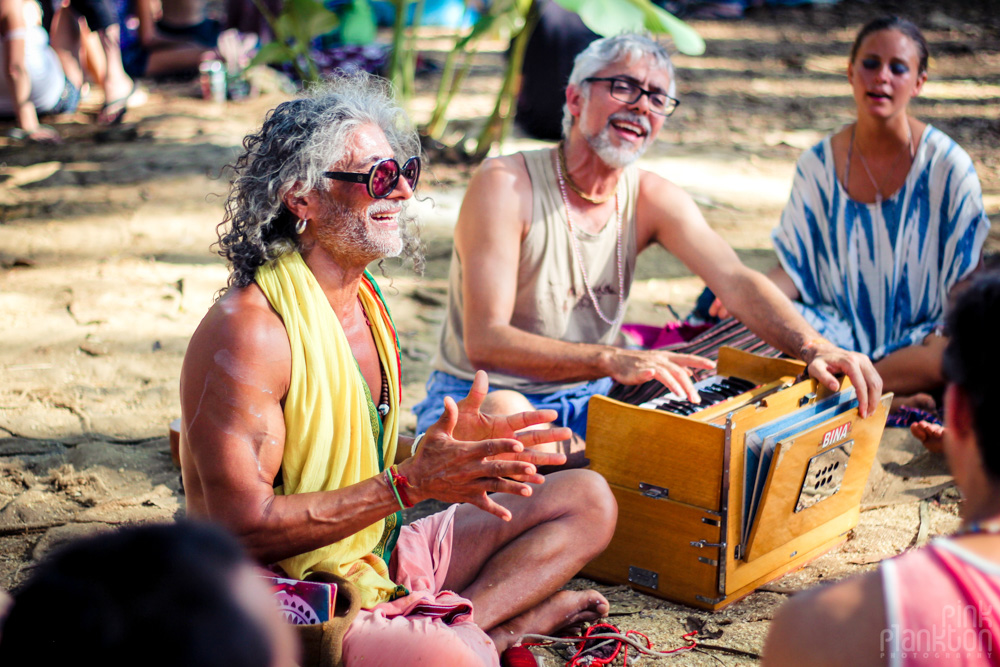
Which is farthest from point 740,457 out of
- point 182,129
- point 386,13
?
point 386,13

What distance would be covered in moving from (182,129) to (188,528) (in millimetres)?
7796

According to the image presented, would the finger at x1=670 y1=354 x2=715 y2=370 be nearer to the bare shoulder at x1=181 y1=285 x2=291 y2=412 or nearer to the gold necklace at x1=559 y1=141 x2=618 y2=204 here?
the gold necklace at x1=559 y1=141 x2=618 y2=204

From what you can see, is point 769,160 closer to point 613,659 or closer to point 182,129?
point 182,129

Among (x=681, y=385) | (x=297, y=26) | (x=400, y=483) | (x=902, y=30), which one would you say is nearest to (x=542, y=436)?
(x=400, y=483)

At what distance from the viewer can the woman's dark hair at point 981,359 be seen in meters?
1.20

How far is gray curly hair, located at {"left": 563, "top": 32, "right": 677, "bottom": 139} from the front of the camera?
3.35 m

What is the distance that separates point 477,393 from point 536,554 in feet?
1.82

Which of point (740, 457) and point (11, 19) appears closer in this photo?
point (740, 457)

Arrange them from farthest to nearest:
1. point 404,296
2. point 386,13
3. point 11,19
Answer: point 386,13, point 11,19, point 404,296

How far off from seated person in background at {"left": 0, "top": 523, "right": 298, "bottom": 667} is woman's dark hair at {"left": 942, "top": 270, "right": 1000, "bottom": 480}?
0.97m

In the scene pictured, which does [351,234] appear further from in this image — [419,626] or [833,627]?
[833,627]

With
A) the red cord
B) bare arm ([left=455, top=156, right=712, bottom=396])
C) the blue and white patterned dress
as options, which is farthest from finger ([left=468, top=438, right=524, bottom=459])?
the blue and white patterned dress

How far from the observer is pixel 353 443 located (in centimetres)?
220

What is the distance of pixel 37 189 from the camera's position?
6.61 meters
